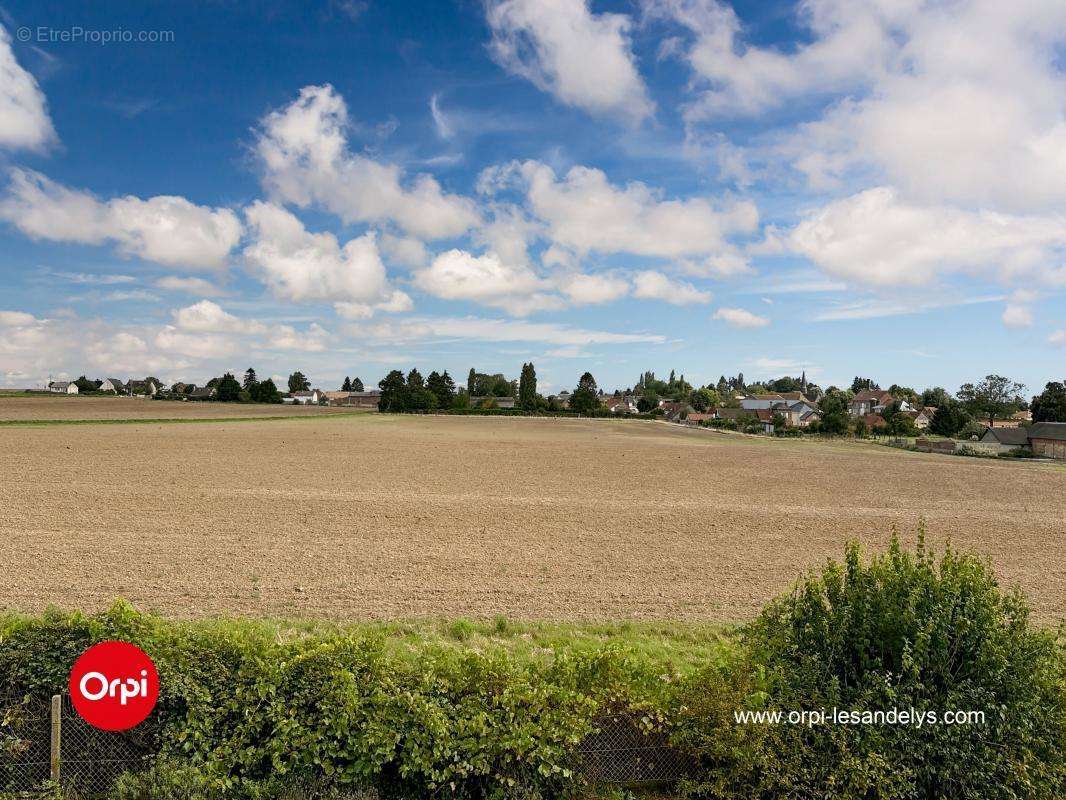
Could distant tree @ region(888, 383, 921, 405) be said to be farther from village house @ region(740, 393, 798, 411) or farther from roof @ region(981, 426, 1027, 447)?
roof @ region(981, 426, 1027, 447)

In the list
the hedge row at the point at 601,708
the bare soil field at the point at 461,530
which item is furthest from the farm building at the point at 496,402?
the hedge row at the point at 601,708

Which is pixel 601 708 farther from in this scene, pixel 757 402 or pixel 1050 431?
pixel 757 402

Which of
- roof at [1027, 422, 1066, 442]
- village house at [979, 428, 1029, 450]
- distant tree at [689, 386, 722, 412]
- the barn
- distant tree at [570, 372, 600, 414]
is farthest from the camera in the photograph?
distant tree at [689, 386, 722, 412]

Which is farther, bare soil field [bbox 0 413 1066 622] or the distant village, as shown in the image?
the distant village

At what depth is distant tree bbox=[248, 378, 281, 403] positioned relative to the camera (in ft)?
519

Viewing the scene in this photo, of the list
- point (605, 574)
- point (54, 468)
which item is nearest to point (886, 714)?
point (605, 574)

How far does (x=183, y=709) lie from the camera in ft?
19.1

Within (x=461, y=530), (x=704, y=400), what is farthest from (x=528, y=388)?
(x=461, y=530)

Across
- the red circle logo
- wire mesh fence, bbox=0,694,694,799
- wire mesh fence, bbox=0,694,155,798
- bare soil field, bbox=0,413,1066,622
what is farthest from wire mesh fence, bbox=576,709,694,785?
bare soil field, bbox=0,413,1066,622

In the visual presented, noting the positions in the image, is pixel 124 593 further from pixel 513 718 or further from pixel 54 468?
pixel 54 468

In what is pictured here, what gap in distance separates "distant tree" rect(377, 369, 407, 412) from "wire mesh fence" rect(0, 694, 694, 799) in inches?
5096

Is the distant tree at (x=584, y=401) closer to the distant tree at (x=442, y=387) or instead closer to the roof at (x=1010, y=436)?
the distant tree at (x=442, y=387)

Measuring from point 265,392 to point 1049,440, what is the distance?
157 m

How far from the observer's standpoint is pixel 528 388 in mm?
149750
